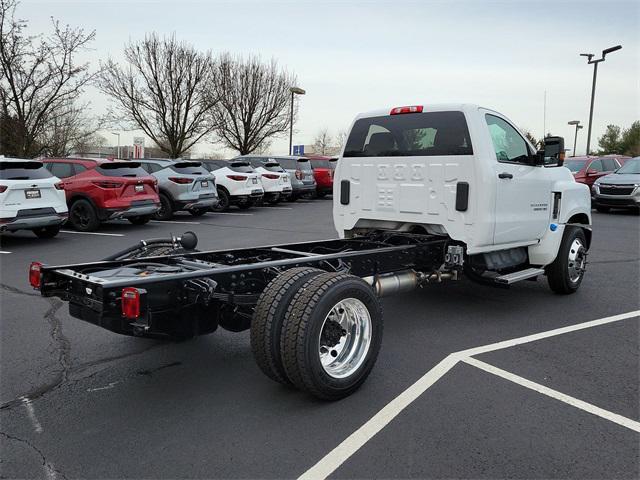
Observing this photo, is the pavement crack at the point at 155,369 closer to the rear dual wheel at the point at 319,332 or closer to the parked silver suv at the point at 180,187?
the rear dual wheel at the point at 319,332

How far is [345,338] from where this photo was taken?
3.85m

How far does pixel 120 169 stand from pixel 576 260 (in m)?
9.90

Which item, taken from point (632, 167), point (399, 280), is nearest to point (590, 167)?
point (632, 167)

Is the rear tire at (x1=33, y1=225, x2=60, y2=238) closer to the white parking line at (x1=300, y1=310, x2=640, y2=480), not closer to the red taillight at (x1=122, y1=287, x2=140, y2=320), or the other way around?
the red taillight at (x1=122, y1=287, x2=140, y2=320)

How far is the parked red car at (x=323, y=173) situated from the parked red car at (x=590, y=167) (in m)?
9.25

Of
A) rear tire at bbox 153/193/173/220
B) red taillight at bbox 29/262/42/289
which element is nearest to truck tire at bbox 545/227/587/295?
red taillight at bbox 29/262/42/289

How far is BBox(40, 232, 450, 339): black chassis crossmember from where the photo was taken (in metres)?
3.34

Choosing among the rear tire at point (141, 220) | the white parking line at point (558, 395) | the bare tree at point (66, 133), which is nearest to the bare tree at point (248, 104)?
the bare tree at point (66, 133)

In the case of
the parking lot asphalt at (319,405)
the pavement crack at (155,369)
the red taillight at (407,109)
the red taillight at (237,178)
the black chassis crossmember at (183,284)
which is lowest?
the pavement crack at (155,369)

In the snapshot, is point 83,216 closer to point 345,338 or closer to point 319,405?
point 345,338

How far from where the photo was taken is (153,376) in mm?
4082

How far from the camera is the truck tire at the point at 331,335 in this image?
11.1 feet

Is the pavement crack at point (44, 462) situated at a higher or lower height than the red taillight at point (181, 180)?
lower

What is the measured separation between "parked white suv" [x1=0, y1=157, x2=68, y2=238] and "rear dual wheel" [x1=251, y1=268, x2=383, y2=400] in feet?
26.0
